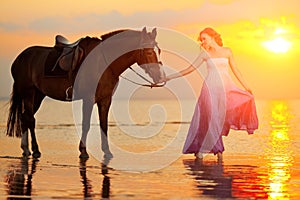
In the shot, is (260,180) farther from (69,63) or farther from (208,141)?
(69,63)

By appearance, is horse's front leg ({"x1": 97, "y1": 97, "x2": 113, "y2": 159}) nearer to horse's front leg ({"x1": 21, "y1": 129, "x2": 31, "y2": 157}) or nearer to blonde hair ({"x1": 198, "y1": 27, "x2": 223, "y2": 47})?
horse's front leg ({"x1": 21, "y1": 129, "x2": 31, "y2": 157})

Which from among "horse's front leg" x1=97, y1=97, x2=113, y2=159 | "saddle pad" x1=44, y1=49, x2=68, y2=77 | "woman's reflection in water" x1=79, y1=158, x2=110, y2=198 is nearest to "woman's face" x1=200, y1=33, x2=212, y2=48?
"horse's front leg" x1=97, y1=97, x2=113, y2=159

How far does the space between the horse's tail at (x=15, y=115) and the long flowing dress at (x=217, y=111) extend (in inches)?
148

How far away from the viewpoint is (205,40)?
1497 cm

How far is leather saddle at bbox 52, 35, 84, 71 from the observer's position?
14859 mm

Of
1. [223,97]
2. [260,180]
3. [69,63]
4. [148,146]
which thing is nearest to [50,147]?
[148,146]

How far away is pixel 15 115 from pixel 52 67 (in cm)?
153

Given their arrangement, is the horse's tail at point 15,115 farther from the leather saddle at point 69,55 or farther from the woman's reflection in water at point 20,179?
the woman's reflection in water at point 20,179

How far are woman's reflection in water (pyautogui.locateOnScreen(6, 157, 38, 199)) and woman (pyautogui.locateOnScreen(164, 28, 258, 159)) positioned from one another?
10.8 feet

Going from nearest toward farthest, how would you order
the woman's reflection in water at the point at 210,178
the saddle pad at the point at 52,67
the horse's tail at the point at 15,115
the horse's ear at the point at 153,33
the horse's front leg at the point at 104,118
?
the woman's reflection in water at the point at 210,178 → the horse's ear at the point at 153,33 → the horse's front leg at the point at 104,118 → the saddle pad at the point at 52,67 → the horse's tail at the point at 15,115

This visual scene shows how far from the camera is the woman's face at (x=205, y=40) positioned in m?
14.9

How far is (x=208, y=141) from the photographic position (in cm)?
1492

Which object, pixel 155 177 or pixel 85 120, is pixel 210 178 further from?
pixel 85 120

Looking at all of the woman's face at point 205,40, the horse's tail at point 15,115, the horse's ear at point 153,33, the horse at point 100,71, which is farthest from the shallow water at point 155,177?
the horse's ear at point 153,33
